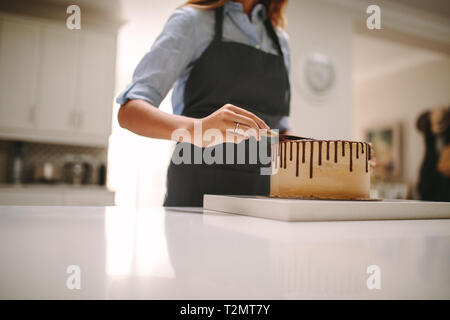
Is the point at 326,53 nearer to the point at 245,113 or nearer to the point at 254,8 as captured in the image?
the point at 254,8

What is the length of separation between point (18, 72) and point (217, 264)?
3625 mm

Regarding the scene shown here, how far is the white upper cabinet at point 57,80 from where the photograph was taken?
10.9ft

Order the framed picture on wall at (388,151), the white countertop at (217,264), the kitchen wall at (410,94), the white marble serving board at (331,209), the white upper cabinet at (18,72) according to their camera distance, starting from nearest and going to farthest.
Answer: the white countertop at (217,264), the white marble serving board at (331,209), the white upper cabinet at (18,72), the kitchen wall at (410,94), the framed picture on wall at (388,151)

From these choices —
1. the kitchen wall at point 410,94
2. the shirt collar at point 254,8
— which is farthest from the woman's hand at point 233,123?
the kitchen wall at point 410,94

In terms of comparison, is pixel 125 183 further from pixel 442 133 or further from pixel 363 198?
pixel 442 133

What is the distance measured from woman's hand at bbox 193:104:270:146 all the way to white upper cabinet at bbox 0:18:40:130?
2.97 metres

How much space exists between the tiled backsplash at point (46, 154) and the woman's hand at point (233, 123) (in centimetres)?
312

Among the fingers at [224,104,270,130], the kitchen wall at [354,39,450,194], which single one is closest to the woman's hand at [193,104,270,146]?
the fingers at [224,104,270,130]

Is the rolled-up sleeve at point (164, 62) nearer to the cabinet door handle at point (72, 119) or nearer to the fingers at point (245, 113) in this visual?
the fingers at point (245, 113)

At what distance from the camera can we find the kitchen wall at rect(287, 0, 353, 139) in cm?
333

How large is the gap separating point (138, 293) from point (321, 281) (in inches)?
4.0

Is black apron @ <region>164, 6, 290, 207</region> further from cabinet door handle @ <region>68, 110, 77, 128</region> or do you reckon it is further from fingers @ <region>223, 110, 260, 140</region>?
cabinet door handle @ <region>68, 110, 77, 128</region>

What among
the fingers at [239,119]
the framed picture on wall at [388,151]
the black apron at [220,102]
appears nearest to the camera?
the fingers at [239,119]

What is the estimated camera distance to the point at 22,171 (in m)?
3.48
